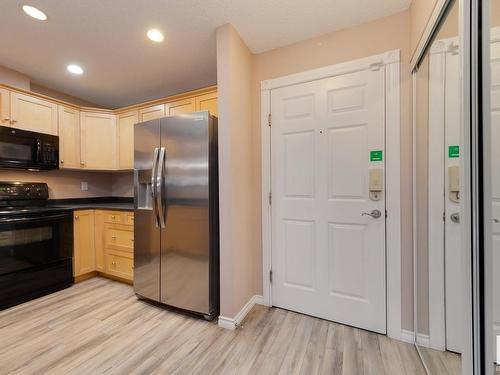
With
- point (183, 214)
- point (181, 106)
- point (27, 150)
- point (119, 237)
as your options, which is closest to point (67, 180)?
point (27, 150)

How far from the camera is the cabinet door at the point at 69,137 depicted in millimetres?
2807

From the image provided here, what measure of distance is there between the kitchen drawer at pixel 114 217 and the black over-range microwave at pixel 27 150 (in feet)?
2.67

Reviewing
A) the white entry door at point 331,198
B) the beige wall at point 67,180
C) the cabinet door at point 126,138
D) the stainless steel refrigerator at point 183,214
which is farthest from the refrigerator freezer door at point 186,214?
the beige wall at point 67,180

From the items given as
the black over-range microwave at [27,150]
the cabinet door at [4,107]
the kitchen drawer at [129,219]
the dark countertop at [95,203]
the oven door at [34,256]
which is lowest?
the oven door at [34,256]

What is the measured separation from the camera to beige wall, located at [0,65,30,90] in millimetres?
2449

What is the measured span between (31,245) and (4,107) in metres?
1.45

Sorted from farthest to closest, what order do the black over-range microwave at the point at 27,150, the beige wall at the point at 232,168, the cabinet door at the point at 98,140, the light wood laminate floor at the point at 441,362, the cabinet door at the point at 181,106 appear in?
the cabinet door at the point at 98,140, the cabinet door at the point at 181,106, the black over-range microwave at the point at 27,150, the beige wall at the point at 232,168, the light wood laminate floor at the point at 441,362

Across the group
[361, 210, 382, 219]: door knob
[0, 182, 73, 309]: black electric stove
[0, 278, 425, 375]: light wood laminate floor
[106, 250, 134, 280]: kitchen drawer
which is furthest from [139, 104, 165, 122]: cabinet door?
[361, 210, 382, 219]: door knob

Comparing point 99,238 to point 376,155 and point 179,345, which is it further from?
point 376,155

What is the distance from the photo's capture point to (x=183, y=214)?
2004mm

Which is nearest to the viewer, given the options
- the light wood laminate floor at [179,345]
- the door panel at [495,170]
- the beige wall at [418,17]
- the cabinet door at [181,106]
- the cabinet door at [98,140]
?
the door panel at [495,170]

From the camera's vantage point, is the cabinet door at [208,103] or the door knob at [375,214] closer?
the door knob at [375,214]

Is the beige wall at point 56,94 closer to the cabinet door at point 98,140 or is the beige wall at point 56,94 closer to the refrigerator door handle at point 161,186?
the cabinet door at point 98,140

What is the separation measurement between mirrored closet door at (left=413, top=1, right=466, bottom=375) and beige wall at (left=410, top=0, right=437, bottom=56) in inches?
5.6
